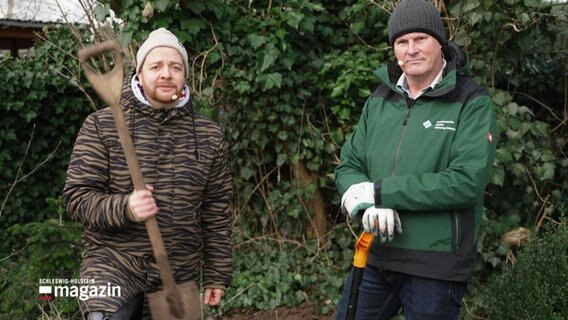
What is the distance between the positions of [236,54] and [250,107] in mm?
475

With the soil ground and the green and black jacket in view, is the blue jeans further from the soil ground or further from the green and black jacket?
the soil ground

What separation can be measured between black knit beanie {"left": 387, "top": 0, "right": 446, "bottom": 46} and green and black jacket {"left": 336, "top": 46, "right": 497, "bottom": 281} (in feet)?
0.56

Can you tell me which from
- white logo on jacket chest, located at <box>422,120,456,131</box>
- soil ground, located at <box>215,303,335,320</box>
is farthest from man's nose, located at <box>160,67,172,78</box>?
soil ground, located at <box>215,303,335,320</box>

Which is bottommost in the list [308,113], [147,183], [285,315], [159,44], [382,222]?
[285,315]

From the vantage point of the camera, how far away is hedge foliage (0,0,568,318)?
519 centimetres

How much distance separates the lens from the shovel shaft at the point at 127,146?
2.83m

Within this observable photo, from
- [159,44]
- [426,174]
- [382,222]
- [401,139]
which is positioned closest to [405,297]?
[382,222]

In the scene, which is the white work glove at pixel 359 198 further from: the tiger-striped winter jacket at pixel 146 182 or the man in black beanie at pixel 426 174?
the tiger-striped winter jacket at pixel 146 182

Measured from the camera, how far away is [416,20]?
3195 mm

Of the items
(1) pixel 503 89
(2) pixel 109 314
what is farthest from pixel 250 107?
(2) pixel 109 314

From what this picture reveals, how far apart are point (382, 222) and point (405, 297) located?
40 cm

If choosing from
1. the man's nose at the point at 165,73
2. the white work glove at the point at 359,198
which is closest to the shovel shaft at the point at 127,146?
the man's nose at the point at 165,73

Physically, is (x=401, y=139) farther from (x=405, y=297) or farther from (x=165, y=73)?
(x=165, y=73)

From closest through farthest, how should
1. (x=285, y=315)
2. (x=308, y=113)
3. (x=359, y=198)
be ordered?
(x=359, y=198)
(x=285, y=315)
(x=308, y=113)
